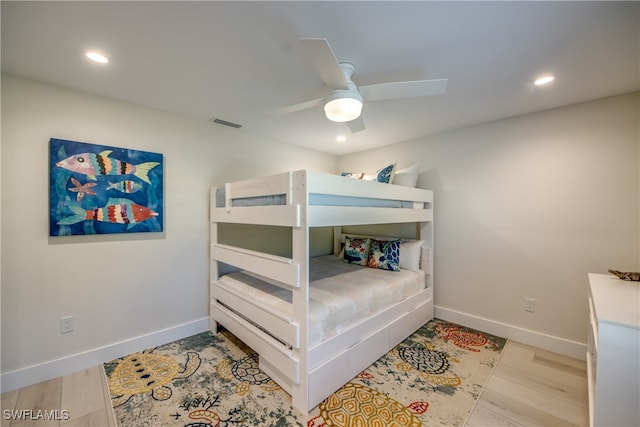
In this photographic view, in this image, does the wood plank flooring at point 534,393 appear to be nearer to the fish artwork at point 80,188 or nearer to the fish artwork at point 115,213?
the fish artwork at point 115,213

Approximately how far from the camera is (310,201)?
1.67 meters

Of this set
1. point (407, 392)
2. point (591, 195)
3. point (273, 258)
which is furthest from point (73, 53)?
point (591, 195)

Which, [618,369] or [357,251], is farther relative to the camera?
[357,251]

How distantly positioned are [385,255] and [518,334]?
1494mm

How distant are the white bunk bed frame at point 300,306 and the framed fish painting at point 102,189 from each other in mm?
582

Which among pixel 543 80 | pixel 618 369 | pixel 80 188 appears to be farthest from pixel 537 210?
pixel 80 188

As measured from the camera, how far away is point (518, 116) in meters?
2.55

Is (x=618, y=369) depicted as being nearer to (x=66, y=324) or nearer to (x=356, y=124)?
(x=356, y=124)

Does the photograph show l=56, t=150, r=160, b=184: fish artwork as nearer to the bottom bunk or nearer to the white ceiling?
the white ceiling

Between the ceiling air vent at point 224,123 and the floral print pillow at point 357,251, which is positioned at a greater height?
the ceiling air vent at point 224,123

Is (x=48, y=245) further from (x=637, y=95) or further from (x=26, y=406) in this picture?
(x=637, y=95)

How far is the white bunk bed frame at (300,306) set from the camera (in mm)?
1650

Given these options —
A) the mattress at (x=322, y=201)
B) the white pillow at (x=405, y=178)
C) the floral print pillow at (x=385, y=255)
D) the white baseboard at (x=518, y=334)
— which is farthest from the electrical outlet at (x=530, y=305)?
the white pillow at (x=405, y=178)

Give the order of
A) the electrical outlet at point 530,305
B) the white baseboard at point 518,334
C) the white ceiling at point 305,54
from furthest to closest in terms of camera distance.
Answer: the electrical outlet at point 530,305
the white baseboard at point 518,334
the white ceiling at point 305,54
